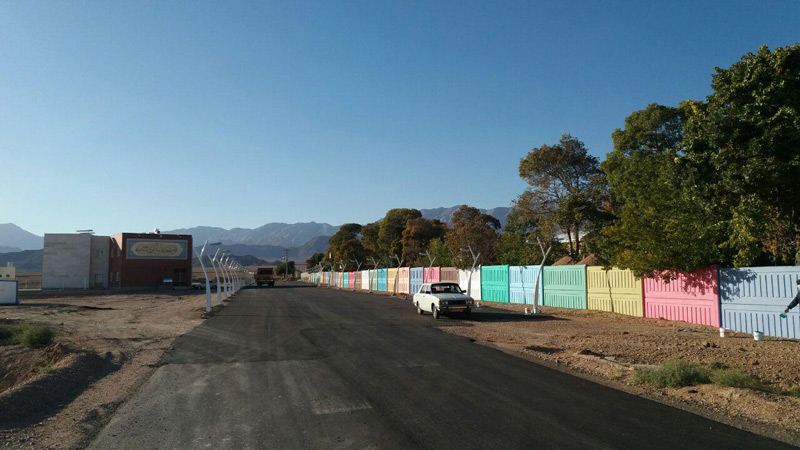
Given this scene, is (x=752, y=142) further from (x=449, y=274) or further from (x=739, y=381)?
(x=449, y=274)

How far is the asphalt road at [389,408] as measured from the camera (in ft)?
20.4

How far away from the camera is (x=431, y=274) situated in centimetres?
4819

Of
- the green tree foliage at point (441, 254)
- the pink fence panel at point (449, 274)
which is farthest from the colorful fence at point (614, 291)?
the green tree foliage at point (441, 254)

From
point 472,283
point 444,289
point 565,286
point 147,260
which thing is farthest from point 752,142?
point 147,260

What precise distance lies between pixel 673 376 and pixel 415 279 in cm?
4409

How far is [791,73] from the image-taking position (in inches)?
452

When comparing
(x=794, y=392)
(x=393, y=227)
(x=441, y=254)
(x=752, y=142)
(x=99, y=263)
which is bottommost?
(x=794, y=392)

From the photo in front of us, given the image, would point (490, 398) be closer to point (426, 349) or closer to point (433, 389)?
point (433, 389)

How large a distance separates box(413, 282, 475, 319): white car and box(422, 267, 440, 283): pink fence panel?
2059cm

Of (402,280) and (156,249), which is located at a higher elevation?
(156,249)

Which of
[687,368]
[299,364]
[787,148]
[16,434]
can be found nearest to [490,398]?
[687,368]

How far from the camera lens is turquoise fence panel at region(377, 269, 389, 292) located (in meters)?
66.2

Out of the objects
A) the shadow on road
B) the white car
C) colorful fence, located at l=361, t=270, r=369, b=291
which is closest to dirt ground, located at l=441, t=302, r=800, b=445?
the shadow on road

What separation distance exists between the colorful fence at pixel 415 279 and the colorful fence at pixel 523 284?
19073 mm
